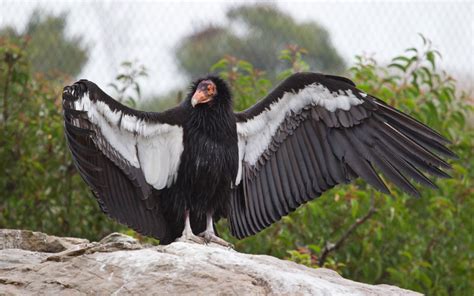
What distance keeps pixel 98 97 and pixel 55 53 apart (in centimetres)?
408

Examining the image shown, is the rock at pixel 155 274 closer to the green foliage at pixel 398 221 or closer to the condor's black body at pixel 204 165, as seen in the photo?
the condor's black body at pixel 204 165

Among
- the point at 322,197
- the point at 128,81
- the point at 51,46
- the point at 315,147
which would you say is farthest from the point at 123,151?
the point at 51,46

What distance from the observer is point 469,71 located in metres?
11.4

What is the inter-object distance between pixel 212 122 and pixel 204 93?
24 centimetres

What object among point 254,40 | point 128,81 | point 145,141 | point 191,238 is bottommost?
point 191,238

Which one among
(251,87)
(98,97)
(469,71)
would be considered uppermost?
(469,71)

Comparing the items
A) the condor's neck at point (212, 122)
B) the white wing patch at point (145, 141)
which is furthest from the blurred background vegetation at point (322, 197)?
the white wing patch at point (145, 141)

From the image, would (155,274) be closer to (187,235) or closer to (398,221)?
(187,235)

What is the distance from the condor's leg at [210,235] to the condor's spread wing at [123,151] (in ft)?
1.11

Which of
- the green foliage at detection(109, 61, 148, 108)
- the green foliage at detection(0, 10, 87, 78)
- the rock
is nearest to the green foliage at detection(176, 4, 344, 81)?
the green foliage at detection(0, 10, 87, 78)

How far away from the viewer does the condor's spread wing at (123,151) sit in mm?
6750

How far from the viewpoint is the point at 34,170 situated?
382 inches

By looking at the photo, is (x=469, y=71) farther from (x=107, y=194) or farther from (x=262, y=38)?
(x=107, y=194)

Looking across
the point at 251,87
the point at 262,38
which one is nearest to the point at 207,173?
the point at 251,87
